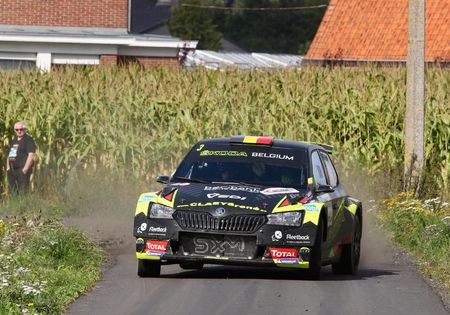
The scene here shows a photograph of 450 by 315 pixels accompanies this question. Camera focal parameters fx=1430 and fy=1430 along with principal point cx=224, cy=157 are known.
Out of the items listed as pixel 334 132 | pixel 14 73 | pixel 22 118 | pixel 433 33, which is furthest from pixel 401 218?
pixel 433 33

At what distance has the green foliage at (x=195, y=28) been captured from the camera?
91.1 meters

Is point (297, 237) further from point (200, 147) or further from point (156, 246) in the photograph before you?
point (200, 147)

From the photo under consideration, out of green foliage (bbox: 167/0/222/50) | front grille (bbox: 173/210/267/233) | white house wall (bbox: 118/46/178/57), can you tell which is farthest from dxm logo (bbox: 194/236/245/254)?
green foliage (bbox: 167/0/222/50)

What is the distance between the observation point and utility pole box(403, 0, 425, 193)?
25.0 meters

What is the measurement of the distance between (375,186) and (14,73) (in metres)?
9.03

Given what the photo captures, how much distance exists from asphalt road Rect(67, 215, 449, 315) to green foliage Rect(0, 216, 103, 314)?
219mm

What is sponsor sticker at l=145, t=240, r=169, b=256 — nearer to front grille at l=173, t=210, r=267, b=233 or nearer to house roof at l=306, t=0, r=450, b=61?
front grille at l=173, t=210, r=267, b=233

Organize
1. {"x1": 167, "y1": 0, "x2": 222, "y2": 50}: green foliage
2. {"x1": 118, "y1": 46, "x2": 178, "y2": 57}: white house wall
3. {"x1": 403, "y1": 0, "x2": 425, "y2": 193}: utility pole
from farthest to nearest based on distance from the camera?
{"x1": 167, "y1": 0, "x2": 222, "y2": 50}: green foliage < {"x1": 118, "y1": 46, "x2": 178, "y2": 57}: white house wall < {"x1": 403, "y1": 0, "x2": 425, "y2": 193}: utility pole

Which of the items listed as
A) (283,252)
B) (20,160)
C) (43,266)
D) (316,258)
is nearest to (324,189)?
(316,258)

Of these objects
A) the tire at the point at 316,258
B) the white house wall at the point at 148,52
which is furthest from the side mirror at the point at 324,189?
the white house wall at the point at 148,52

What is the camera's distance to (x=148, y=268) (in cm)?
1530

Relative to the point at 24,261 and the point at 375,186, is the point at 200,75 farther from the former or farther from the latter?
the point at 24,261

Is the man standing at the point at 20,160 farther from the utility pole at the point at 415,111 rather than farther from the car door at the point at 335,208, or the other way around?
the car door at the point at 335,208

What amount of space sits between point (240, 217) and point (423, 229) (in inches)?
237
